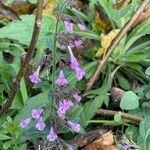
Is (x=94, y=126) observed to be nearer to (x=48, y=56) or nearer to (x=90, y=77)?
(x=90, y=77)

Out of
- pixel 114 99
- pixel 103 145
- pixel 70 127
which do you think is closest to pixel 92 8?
pixel 114 99

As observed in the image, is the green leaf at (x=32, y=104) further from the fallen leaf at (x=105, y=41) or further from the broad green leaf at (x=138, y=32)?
the broad green leaf at (x=138, y=32)

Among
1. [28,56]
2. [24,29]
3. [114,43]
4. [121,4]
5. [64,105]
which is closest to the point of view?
[64,105]

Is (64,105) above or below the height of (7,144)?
above

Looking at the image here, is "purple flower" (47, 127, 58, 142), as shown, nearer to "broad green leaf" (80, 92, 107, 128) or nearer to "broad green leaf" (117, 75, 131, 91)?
"broad green leaf" (80, 92, 107, 128)

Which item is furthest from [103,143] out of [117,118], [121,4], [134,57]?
[121,4]

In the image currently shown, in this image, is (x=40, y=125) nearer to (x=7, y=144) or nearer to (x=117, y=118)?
(x=7, y=144)

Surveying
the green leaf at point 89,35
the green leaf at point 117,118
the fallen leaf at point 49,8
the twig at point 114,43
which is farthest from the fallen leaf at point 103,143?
the fallen leaf at point 49,8
